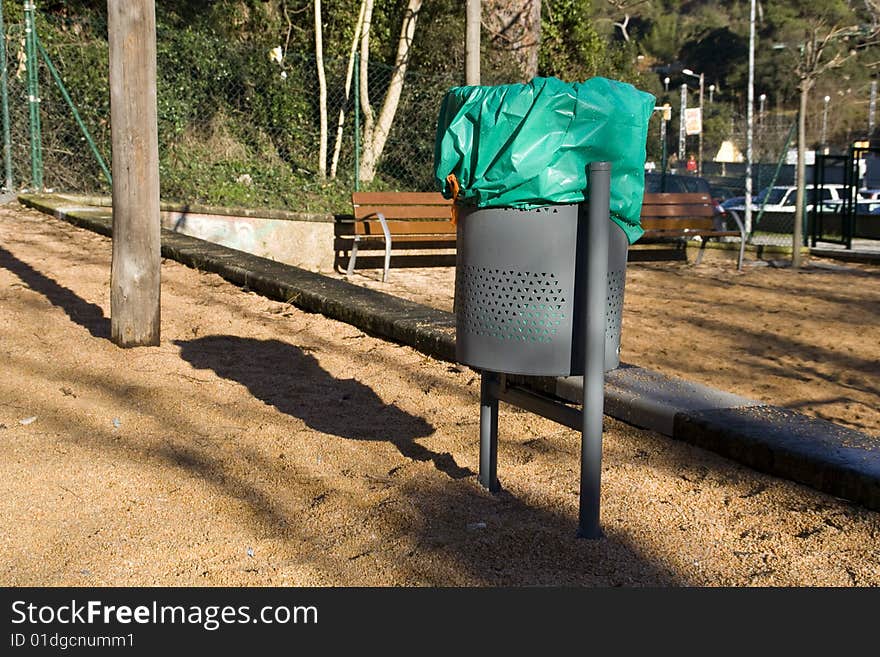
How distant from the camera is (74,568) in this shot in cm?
287

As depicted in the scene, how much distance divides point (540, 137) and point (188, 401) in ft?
7.66

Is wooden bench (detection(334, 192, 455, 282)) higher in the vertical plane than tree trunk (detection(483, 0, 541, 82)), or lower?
lower

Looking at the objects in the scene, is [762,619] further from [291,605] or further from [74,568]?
[74,568]

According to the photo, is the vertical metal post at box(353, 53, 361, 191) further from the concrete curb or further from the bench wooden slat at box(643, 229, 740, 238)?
the concrete curb

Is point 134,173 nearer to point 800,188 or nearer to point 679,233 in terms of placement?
point 679,233

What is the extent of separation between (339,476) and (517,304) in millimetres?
1024

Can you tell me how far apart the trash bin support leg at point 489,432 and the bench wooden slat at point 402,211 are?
7.09 meters

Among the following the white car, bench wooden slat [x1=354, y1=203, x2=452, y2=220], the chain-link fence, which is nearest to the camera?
bench wooden slat [x1=354, y1=203, x2=452, y2=220]

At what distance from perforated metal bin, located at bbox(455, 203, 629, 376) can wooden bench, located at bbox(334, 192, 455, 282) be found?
7256 mm

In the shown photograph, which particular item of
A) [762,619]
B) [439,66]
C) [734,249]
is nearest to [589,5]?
[439,66]

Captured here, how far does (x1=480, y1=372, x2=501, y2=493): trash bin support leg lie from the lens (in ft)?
11.6

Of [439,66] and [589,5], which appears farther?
[589,5]

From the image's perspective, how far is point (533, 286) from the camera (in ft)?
10.3

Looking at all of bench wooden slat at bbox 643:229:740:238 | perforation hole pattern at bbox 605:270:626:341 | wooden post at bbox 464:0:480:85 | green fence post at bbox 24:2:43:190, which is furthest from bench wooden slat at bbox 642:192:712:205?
perforation hole pattern at bbox 605:270:626:341
